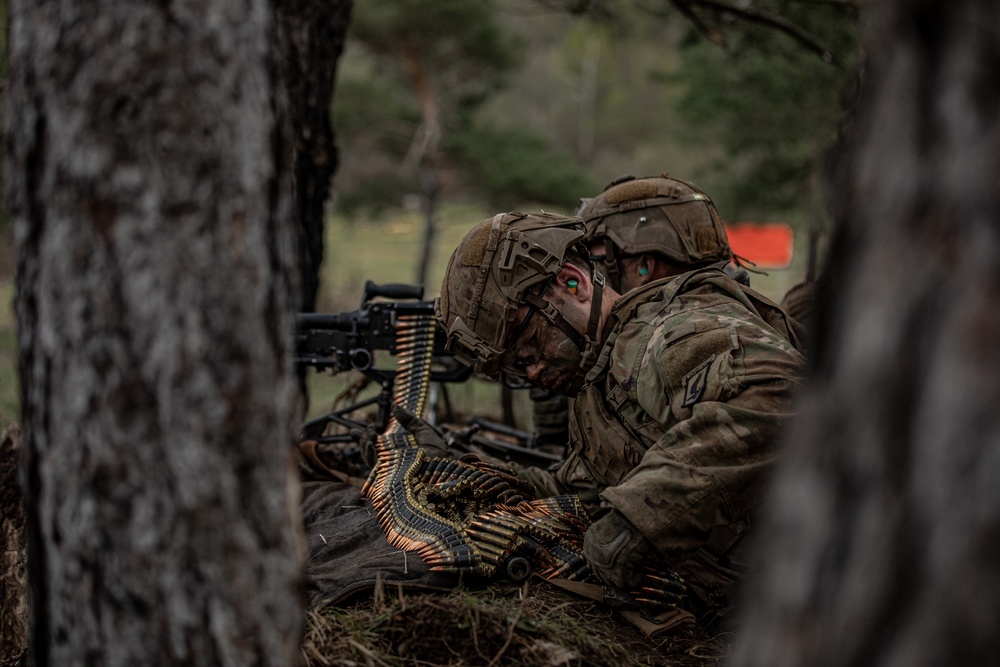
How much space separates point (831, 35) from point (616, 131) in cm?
3273

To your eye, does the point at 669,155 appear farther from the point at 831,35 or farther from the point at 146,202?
the point at 146,202

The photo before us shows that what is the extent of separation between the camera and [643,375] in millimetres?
3303

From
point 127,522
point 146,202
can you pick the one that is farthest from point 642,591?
point 146,202

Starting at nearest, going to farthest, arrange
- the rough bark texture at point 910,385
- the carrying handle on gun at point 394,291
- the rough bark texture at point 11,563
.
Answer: the rough bark texture at point 910,385
the rough bark texture at point 11,563
the carrying handle on gun at point 394,291

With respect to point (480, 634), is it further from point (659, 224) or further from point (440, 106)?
point (440, 106)

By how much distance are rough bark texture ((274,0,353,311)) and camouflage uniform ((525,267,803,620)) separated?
2.80 meters

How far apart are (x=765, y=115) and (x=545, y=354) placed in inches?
538

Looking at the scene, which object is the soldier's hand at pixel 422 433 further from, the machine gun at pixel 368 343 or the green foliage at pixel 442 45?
the green foliage at pixel 442 45

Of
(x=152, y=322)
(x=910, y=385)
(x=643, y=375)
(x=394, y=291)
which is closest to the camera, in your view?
(x=910, y=385)

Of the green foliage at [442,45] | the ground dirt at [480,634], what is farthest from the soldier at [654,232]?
the green foliage at [442,45]

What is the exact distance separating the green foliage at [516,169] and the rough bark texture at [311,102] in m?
12.9

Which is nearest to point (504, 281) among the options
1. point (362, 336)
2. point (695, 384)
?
point (695, 384)

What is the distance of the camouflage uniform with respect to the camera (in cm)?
288

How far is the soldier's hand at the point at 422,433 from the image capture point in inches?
182
